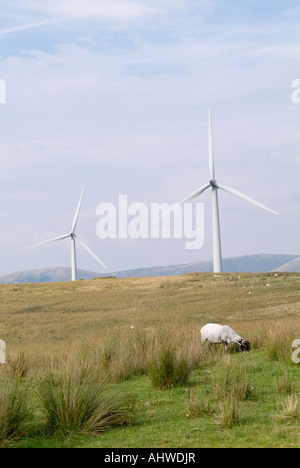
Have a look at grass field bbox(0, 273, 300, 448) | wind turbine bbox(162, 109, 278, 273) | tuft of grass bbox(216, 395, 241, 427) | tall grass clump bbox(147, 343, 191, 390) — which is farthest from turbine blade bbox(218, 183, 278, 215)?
tuft of grass bbox(216, 395, 241, 427)

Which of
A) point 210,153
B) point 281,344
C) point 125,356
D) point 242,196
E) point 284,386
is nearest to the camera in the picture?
point 284,386

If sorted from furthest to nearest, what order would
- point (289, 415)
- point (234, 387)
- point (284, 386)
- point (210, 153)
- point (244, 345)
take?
point (210, 153) → point (244, 345) → point (284, 386) → point (234, 387) → point (289, 415)

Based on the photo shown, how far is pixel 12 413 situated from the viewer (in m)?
9.38

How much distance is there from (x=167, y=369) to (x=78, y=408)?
12.6 ft

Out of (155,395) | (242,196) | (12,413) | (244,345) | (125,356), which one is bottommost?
(155,395)

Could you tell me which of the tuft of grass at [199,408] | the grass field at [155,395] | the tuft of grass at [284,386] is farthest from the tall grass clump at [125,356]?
the tuft of grass at [284,386]

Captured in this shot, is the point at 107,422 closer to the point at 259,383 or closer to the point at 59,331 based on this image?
the point at 259,383

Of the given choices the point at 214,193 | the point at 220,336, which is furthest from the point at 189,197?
the point at 220,336

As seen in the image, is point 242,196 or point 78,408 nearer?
point 78,408

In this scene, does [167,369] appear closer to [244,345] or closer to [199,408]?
[199,408]

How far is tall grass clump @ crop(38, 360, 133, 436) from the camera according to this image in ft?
31.6

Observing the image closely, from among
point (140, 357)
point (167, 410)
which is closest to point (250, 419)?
point (167, 410)

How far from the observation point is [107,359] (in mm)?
15992
